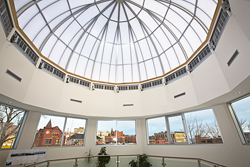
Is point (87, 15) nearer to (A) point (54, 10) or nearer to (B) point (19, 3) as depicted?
(A) point (54, 10)

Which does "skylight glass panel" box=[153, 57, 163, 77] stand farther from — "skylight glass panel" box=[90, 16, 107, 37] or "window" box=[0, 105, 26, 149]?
"window" box=[0, 105, 26, 149]

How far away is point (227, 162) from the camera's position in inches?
265

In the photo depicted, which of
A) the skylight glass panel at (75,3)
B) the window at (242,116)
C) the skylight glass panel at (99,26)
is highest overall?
the skylight glass panel at (99,26)

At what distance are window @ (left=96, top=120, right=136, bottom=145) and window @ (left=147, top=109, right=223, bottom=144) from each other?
181 centimetres

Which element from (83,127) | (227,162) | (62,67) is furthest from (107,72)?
(227,162)

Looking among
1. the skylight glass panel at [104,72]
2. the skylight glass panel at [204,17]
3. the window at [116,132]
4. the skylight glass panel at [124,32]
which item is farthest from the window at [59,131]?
the skylight glass panel at [204,17]

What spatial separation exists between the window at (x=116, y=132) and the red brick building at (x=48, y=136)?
3.34 m

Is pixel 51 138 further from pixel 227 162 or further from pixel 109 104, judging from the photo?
pixel 227 162

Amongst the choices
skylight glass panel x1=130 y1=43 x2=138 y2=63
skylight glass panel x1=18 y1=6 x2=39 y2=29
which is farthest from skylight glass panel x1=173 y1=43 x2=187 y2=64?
skylight glass panel x1=18 y1=6 x2=39 y2=29

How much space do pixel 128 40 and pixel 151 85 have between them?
4853 mm

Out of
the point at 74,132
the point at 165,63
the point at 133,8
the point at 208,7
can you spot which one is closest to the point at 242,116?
the point at 208,7

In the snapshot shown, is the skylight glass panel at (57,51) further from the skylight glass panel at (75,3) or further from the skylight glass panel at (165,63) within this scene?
the skylight glass panel at (165,63)

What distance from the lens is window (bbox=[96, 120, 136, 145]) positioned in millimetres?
11203

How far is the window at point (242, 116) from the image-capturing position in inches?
247
